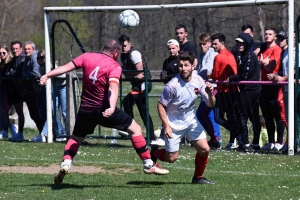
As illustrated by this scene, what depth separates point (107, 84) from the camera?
9484mm

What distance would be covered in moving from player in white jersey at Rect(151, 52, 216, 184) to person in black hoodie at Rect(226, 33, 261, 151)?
11.2 feet

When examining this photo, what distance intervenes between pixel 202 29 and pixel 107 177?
33.3ft

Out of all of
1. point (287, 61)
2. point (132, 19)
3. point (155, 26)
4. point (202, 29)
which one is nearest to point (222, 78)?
point (287, 61)

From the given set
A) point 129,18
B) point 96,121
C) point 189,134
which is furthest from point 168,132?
point 129,18

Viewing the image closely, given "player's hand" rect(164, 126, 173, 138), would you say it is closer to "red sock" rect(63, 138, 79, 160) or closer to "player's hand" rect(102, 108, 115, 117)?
"player's hand" rect(102, 108, 115, 117)

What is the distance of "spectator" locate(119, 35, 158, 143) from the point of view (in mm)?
14016

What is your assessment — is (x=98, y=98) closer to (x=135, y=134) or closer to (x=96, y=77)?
(x=96, y=77)

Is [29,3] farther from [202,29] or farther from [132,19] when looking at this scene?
[132,19]

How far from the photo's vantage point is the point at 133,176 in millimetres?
10375

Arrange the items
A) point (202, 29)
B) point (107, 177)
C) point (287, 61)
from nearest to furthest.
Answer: point (107, 177)
point (287, 61)
point (202, 29)

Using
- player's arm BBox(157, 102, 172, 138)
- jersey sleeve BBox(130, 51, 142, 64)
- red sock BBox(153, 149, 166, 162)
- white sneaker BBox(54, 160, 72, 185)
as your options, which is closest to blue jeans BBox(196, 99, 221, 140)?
jersey sleeve BBox(130, 51, 142, 64)

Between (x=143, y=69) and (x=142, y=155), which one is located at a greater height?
(x=143, y=69)

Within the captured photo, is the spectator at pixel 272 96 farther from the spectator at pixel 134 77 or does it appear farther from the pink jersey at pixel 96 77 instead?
the pink jersey at pixel 96 77

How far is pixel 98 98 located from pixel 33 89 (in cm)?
619
